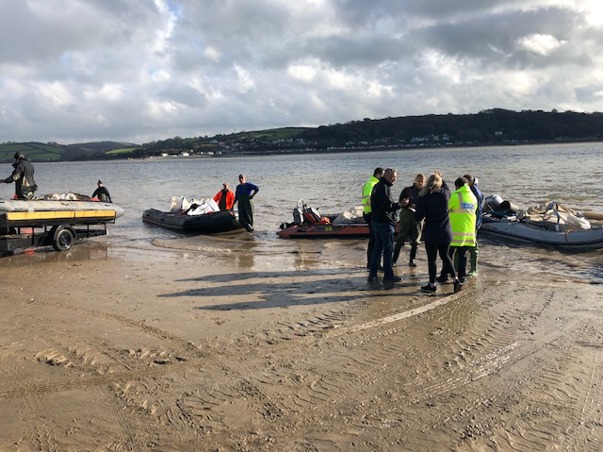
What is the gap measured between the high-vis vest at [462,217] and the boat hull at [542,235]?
4694 mm

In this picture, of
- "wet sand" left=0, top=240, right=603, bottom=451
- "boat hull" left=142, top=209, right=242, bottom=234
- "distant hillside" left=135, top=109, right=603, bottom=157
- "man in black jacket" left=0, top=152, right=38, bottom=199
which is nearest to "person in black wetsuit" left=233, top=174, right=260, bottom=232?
"boat hull" left=142, top=209, right=242, bottom=234

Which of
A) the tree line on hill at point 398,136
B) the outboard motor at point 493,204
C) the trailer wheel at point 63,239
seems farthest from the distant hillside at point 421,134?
the trailer wheel at point 63,239

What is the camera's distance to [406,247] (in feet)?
37.5

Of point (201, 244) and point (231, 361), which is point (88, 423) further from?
point (201, 244)

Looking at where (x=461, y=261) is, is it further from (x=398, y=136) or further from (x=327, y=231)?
(x=398, y=136)

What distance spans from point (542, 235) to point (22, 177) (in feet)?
37.6

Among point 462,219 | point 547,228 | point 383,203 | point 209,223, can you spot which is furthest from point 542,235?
point 209,223

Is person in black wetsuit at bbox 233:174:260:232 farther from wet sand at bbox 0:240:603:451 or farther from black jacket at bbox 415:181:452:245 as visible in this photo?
black jacket at bbox 415:181:452:245

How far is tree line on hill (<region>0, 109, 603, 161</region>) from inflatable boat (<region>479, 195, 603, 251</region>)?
120 meters

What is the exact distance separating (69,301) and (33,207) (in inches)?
178

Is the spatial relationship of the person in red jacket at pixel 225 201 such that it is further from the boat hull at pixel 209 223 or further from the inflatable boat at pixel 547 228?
the inflatable boat at pixel 547 228

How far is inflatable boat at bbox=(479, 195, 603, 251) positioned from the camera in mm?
10986

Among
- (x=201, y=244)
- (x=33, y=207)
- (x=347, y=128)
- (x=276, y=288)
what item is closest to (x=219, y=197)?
(x=201, y=244)

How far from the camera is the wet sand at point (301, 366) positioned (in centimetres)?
369
